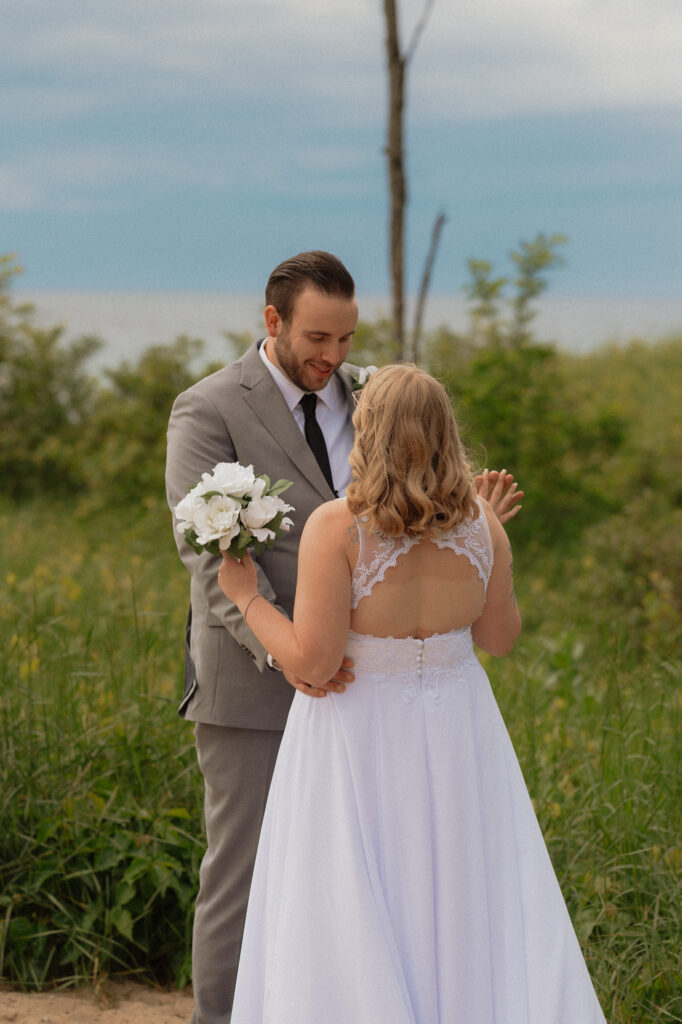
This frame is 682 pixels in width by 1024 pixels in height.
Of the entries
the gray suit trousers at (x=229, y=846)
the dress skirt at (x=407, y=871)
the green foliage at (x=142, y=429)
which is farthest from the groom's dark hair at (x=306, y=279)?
the green foliage at (x=142, y=429)

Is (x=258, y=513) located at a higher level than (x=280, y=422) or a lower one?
lower

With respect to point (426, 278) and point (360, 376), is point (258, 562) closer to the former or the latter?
A: point (360, 376)

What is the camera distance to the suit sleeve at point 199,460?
10.5 feet

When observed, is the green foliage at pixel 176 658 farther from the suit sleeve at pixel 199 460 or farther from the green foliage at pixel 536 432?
the suit sleeve at pixel 199 460

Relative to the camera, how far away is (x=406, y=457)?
2504mm

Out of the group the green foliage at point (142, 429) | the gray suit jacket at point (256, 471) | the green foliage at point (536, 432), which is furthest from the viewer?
the green foliage at point (142, 429)

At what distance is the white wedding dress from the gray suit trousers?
0.56m

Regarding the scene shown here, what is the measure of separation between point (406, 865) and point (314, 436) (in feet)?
4.28

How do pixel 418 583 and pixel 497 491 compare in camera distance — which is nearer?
pixel 418 583

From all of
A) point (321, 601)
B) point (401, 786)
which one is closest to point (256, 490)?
point (321, 601)

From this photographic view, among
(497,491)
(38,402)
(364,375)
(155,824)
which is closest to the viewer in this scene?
(497,491)

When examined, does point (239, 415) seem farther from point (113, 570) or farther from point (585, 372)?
point (585, 372)

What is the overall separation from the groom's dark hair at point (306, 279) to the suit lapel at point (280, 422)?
0.67 feet

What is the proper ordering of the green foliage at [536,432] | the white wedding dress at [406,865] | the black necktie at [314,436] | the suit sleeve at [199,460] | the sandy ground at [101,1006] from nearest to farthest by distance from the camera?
the white wedding dress at [406,865] → the suit sleeve at [199,460] → the black necktie at [314,436] → the sandy ground at [101,1006] → the green foliage at [536,432]
